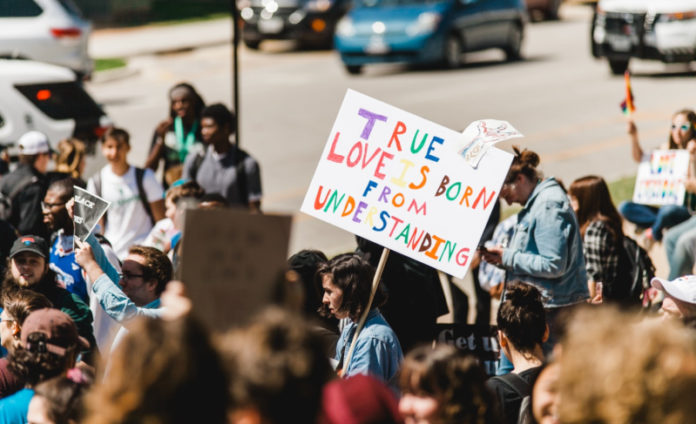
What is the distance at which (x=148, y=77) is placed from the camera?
22031 millimetres

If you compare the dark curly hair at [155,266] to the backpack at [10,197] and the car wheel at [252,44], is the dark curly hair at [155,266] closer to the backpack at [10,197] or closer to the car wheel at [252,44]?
the backpack at [10,197]

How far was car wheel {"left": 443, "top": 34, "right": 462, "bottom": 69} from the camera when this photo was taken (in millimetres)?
20766

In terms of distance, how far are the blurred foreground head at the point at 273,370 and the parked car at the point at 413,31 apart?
17293mm

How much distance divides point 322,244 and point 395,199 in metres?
5.35

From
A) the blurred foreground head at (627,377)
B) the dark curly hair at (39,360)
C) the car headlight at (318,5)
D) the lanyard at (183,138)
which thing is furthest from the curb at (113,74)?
the blurred foreground head at (627,377)

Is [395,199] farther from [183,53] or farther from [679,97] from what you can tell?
[183,53]

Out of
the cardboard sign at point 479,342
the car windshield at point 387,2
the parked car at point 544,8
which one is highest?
the parked car at point 544,8

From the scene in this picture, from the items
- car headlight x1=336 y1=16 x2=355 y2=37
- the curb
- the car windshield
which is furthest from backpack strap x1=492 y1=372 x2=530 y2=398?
the curb

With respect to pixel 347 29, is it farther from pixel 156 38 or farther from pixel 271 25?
pixel 156 38

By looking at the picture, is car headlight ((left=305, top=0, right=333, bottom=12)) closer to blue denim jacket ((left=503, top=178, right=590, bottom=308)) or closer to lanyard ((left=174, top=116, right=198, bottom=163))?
lanyard ((left=174, top=116, right=198, bottom=163))

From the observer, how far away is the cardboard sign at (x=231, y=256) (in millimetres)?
3525

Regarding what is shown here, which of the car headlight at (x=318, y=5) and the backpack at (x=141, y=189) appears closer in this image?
the backpack at (x=141, y=189)

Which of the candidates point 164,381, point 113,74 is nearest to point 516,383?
point 164,381

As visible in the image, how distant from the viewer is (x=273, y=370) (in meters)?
2.91
